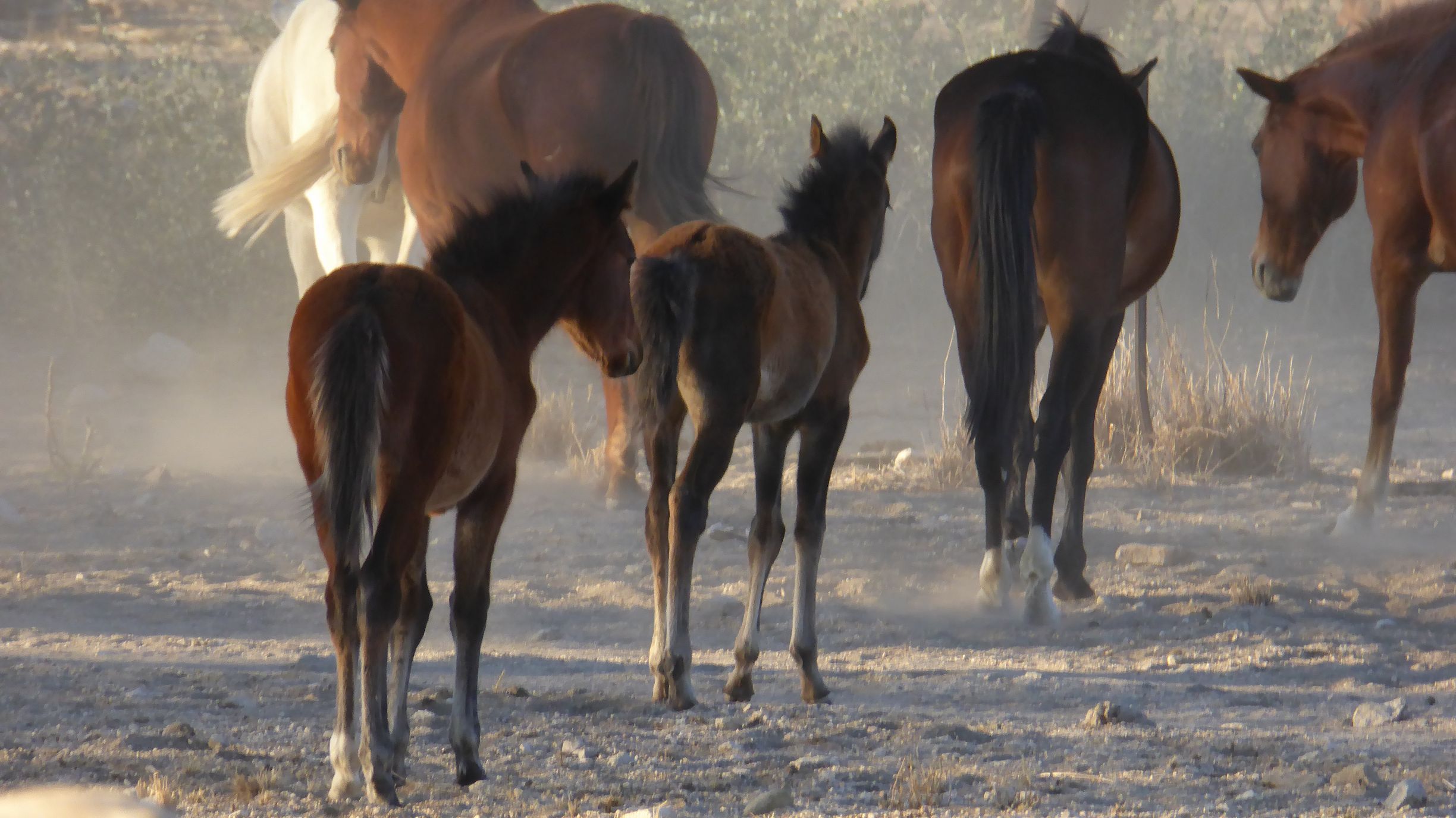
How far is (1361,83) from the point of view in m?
6.52

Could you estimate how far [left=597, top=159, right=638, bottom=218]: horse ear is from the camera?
12.2 ft

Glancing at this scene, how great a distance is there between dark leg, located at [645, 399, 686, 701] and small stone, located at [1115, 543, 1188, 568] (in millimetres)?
2853

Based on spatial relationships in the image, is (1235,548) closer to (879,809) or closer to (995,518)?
(995,518)

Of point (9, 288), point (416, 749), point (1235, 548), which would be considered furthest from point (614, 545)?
point (9, 288)

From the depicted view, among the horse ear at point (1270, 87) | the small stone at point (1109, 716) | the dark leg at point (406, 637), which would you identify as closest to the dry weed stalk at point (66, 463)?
the dark leg at point (406, 637)

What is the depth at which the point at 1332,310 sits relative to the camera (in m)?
13.8

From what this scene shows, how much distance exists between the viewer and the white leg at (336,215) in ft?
26.2

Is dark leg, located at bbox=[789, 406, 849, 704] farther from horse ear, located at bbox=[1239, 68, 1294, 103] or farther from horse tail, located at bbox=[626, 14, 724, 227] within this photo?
horse ear, located at bbox=[1239, 68, 1294, 103]

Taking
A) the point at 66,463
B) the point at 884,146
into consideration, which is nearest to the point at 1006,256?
the point at 884,146

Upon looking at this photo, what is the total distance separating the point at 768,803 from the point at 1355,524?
14.4 ft

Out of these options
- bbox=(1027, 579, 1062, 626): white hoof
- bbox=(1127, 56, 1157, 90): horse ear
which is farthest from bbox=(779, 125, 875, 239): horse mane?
bbox=(1127, 56, 1157, 90): horse ear

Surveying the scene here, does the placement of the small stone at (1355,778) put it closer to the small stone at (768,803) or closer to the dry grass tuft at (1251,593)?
the small stone at (768,803)

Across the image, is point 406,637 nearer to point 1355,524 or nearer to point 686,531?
point 686,531

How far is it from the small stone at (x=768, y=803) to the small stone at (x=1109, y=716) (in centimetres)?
111
